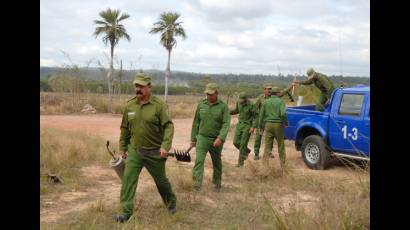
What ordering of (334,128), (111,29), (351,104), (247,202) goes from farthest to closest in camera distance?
1. (111,29)
2. (334,128)
3. (351,104)
4. (247,202)

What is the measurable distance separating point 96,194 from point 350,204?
14.6ft

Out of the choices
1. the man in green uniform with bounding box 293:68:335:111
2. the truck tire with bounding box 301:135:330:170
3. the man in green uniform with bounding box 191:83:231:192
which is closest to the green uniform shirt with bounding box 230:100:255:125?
the truck tire with bounding box 301:135:330:170

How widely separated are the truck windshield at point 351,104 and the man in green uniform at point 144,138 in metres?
4.75

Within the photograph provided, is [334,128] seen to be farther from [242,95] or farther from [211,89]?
[211,89]

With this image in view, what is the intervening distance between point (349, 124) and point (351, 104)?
0.45 m

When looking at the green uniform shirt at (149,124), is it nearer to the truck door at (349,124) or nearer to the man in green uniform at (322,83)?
the truck door at (349,124)

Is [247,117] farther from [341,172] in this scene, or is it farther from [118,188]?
[118,188]

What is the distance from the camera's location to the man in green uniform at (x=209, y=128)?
8141 millimetres

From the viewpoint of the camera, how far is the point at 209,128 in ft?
27.0

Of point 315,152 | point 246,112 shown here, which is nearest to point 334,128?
point 315,152

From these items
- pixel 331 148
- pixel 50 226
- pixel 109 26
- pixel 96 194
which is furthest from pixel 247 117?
pixel 109 26

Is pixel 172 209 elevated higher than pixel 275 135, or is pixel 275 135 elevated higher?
pixel 275 135

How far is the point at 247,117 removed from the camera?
36.4 feet

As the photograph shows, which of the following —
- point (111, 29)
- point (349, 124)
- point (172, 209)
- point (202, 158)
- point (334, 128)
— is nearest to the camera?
point (172, 209)
